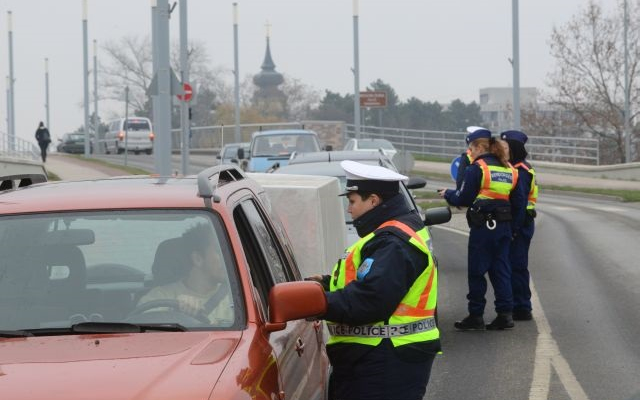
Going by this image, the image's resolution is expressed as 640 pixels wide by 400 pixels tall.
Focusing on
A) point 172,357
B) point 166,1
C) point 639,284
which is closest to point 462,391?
point 172,357

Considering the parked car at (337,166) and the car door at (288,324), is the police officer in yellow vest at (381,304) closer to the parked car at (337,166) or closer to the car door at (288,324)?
the car door at (288,324)

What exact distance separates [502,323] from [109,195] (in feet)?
21.4

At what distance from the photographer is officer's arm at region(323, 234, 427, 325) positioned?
199 inches

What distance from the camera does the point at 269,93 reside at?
12706 cm

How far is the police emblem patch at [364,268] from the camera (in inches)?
202

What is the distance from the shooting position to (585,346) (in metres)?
10.4

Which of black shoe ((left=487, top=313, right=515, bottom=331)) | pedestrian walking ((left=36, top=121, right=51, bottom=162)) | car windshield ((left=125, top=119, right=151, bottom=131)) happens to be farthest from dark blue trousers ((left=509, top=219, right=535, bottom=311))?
car windshield ((left=125, top=119, right=151, bottom=131))

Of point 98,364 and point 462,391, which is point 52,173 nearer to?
point 462,391

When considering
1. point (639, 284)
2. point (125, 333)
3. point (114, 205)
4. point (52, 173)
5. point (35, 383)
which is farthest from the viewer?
point (52, 173)

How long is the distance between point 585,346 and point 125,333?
6.53 meters

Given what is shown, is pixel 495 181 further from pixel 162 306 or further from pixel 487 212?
pixel 162 306

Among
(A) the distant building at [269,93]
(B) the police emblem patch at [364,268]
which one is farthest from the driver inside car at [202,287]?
(A) the distant building at [269,93]

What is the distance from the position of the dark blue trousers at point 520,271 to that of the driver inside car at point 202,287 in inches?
280

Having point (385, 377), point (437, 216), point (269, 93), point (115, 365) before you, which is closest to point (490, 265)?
point (437, 216)
